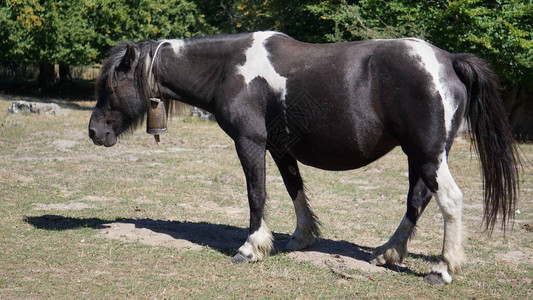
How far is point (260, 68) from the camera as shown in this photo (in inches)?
210

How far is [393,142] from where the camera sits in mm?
5066

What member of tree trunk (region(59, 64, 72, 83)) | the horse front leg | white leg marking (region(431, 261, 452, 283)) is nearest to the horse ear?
the horse front leg

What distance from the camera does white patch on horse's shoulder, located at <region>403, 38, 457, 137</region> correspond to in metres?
4.71

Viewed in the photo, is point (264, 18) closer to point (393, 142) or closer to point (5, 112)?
point (5, 112)

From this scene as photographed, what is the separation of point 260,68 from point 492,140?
2.22 m

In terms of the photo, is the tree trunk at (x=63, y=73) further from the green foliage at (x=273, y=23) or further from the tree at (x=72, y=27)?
the tree at (x=72, y=27)

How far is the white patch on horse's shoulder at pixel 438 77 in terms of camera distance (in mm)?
4707

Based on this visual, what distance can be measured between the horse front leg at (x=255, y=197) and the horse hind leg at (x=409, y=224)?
3.70ft

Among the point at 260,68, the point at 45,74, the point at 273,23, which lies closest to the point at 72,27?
the point at 45,74

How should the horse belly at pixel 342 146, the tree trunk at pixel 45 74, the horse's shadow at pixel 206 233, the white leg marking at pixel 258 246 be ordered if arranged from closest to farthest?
the horse belly at pixel 342 146
the white leg marking at pixel 258 246
the horse's shadow at pixel 206 233
the tree trunk at pixel 45 74

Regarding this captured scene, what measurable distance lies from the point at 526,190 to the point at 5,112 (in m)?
14.3

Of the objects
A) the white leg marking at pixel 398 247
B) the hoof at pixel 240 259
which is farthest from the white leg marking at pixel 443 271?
the hoof at pixel 240 259

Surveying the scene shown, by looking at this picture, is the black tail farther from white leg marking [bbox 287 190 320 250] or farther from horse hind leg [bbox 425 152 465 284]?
white leg marking [bbox 287 190 320 250]

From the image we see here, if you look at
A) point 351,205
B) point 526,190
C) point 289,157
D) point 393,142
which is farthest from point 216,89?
point 526,190
